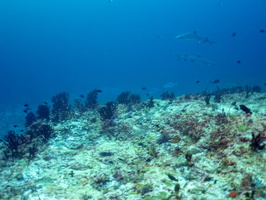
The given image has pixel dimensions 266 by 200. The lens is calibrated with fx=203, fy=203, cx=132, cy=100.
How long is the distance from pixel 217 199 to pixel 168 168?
1.98 metres

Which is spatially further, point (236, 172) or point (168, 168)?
point (168, 168)

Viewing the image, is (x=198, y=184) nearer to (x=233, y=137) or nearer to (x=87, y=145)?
(x=233, y=137)

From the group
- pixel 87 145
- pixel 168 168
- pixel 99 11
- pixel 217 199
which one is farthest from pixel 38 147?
pixel 99 11

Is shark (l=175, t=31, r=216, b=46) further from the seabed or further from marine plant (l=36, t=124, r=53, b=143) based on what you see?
marine plant (l=36, t=124, r=53, b=143)

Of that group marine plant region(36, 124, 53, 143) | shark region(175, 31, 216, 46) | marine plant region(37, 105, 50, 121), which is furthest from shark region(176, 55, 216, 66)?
marine plant region(36, 124, 53, 143)

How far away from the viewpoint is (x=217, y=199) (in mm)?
4203

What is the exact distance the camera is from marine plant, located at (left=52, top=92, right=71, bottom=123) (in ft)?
42.4

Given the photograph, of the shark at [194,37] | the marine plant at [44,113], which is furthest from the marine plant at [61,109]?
the shark at [194,37]

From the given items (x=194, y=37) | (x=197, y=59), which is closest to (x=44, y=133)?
(x=197, y=59)

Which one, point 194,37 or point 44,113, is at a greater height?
point 194,37

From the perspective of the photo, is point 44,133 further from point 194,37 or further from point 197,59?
point 194,37

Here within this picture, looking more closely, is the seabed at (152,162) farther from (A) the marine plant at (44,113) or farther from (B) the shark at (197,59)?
(B) the shark at (197,59)

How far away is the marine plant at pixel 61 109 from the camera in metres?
12.9

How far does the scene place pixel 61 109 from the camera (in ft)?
50.0
